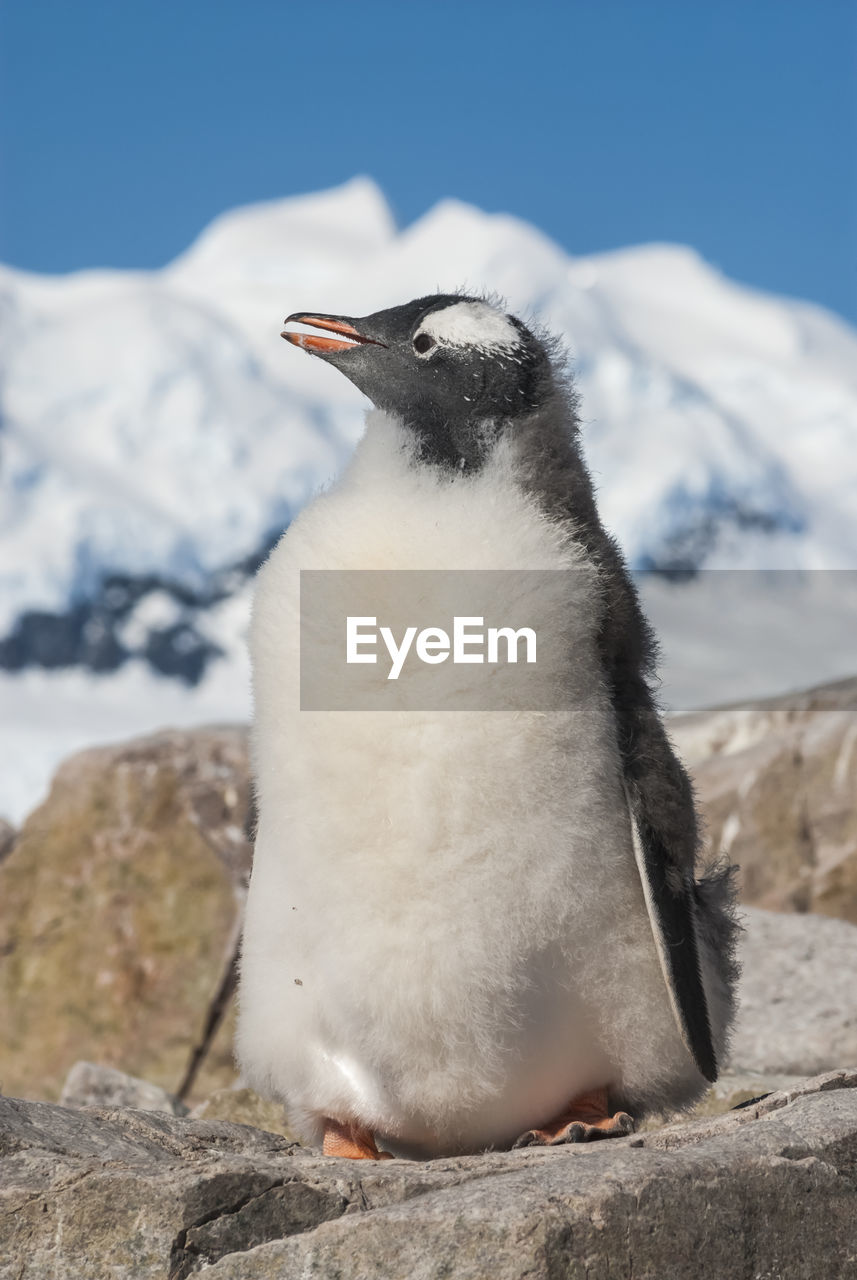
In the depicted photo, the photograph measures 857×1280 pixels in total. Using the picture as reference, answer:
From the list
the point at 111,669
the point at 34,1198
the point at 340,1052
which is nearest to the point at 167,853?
the point at 340,1052

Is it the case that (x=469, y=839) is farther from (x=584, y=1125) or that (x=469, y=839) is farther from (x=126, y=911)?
(x=126, y=911)

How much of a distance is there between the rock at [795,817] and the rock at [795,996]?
8.88 ft

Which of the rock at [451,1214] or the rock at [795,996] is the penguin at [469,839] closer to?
the rock at [451,1214]

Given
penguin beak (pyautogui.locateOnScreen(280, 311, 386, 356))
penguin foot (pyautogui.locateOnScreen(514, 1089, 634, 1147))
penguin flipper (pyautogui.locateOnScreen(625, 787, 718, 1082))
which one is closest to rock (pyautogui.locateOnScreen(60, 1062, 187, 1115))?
penguin foot (pyautogui.locateOnScreen(514, 1089, 634, 1147))

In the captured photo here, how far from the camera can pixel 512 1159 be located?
3.13 m

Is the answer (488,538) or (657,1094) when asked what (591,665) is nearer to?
(488,538)

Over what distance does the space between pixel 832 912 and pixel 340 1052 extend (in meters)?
A: 6.89

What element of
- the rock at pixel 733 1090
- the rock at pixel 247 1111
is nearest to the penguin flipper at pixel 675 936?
the rock at pixel 733 1090

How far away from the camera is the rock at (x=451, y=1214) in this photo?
252 cm

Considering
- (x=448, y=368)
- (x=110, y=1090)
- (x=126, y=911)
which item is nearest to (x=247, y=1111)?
(x=110, y=1090)

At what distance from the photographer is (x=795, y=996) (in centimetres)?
626

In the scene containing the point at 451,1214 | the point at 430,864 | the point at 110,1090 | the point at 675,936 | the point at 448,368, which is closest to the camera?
the point at 451,1214

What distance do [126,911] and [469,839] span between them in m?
6.02

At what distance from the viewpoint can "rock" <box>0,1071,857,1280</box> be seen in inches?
99.2
